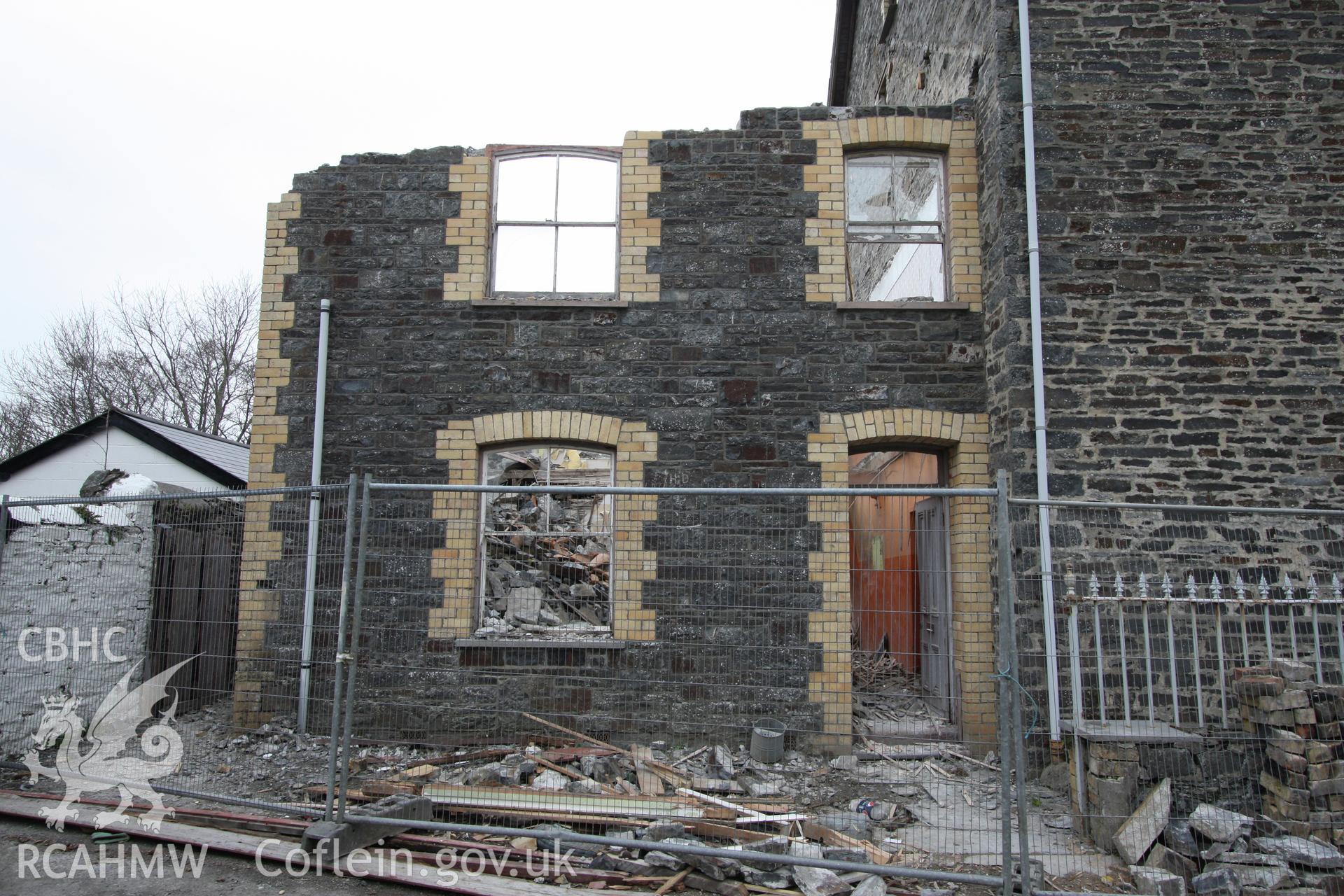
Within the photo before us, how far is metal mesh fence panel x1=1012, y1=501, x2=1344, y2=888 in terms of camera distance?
505 cm

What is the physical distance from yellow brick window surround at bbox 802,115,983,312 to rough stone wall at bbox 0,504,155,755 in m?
7.06

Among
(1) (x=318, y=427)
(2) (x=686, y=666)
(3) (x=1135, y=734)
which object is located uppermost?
(1) (x=318, y=427)

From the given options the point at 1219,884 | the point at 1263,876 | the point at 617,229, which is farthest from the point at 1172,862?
the point at 617,229

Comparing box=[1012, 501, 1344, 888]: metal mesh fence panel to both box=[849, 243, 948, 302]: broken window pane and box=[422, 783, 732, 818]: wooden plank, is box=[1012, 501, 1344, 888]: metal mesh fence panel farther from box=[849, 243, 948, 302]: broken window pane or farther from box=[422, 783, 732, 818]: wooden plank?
box=[849, 243, 948, 302]: broken window pane

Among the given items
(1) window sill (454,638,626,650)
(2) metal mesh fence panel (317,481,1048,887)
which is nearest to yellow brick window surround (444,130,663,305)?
(2) metal mesh fence panel (317,481,1048,887)

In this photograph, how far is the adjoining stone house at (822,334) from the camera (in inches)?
292

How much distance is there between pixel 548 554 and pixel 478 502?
872 millimetres

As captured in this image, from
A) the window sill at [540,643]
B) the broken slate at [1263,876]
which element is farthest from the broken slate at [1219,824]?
the window sill at [540,643]

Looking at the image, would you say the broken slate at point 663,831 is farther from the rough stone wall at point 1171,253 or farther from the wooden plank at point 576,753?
the rough stone wall at point 1171,253

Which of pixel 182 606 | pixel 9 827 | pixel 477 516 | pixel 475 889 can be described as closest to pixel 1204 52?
pixel 477 516

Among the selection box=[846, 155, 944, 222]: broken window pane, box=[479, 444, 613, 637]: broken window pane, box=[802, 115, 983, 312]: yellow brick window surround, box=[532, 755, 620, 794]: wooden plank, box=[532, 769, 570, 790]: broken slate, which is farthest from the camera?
box=[846, 155, 944, 222]: broken window pane

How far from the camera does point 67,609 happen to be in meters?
7.55

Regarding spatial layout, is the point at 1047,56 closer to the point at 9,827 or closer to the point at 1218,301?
the point at 1218,301

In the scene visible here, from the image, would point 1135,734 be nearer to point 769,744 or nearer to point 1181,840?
point 1181,840
